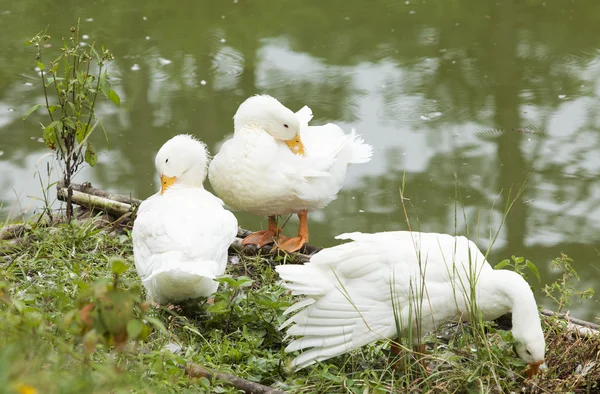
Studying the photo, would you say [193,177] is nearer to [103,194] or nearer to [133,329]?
[103,194]

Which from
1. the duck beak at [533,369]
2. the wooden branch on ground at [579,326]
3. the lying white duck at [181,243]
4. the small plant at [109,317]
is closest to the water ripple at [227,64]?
the lying white duck at [181,243]

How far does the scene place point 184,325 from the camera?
3.80 m

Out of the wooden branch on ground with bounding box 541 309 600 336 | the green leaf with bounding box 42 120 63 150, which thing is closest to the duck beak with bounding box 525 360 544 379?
the wooden branch on ground with bounding box 541 309 600 336

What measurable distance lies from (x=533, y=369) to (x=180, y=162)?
2164 mm

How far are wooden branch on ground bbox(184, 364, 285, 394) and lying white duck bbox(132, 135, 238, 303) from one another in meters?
0.47

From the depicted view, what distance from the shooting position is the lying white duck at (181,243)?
3.67 meters

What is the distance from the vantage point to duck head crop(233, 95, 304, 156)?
4.92 metres

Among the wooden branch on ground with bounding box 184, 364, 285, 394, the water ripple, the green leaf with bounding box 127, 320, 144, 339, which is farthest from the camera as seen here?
the water ripple

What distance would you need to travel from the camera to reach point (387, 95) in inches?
299

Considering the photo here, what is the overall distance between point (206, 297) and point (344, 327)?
32.9 inches

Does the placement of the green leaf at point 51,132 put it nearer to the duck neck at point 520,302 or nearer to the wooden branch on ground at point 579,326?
the duck neck at point 520,302

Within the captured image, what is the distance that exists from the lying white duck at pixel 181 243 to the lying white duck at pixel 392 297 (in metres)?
0.48

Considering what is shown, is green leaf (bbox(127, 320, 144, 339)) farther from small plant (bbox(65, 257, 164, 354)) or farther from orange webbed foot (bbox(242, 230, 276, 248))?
orange webbed foot (bbox(242, 230, 276, 248))

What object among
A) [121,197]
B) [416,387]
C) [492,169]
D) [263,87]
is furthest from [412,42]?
[416,387]
